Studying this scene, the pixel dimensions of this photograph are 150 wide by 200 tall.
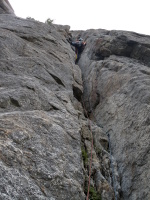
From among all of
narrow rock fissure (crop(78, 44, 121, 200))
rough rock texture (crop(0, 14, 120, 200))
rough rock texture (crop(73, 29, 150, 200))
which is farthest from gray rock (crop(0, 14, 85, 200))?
rough rock texture (crop(73, 29, 150, 200))

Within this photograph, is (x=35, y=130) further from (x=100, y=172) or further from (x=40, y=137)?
(x=100, y=172)

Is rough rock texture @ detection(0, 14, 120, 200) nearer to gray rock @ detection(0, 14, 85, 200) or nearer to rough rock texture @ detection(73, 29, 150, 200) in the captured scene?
gray rock @ detection(0, 14, 85, 200)

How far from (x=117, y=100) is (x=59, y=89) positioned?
2.33 metres

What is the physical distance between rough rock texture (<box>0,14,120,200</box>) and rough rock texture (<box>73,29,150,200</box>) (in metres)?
0.58

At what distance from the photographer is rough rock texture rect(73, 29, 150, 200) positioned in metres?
5.93

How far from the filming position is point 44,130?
17.1ft

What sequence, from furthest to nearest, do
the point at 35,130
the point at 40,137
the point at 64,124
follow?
1. the point at 64,124
2. the point at 35,130
3. the point at 40,137

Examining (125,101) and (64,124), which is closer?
(64,124)

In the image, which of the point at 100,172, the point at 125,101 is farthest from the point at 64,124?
the point at 125,101

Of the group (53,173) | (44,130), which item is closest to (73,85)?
(44,130)

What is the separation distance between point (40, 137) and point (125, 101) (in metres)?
4.39

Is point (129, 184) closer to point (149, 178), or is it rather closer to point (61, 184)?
point (149, 178)

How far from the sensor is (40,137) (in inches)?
194

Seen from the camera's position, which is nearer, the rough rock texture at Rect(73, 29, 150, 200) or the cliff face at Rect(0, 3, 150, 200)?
the cliff face at Rect(0, 3, 150, 200)
